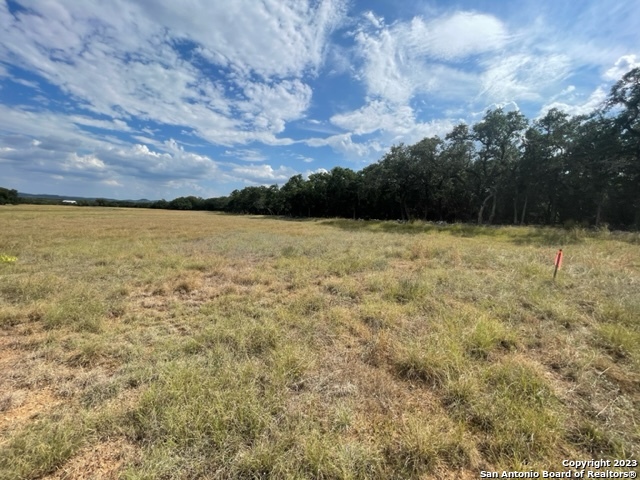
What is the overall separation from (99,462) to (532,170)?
37694mm

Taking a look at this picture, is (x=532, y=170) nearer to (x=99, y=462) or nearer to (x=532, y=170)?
(x=532, y=170)

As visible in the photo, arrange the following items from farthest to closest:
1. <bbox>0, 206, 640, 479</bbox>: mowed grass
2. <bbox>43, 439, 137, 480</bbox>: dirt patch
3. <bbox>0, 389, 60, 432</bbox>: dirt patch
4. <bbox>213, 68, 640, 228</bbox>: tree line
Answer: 1. <bbox>213, 68, 640, 228</bbox>: tree line
2. <bbox>0, 389, 60, 432</bbox>: dirt patch
3. <bbox>0, 206, 640, 479</bbox>: mowed grass
4. <bbox>43, 439, 137, 480</bbox>: dirt patch

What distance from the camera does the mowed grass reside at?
2.27m

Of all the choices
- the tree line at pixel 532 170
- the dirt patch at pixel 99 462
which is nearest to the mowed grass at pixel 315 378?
the dirt patch at pixel 99 462

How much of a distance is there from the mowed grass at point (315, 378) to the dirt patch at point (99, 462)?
0.04ft

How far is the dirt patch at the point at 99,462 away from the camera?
2148 millimetres

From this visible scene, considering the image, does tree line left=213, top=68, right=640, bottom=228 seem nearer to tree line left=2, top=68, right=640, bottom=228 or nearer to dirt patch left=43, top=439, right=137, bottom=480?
tree line left=2, top=68, right=640, bottom=228

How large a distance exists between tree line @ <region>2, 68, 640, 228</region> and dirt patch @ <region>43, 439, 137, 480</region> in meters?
29.3

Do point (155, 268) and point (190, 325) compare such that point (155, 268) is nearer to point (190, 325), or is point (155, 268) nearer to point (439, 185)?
point (190, 325)

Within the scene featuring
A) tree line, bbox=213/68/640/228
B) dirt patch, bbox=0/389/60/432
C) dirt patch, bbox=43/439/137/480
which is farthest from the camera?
tree line, bbox=213/68/640/228

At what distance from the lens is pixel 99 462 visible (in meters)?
2.24

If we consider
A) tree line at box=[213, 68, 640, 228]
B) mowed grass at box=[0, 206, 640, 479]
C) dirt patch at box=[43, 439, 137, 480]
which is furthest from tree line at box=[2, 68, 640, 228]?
dirt patch at box=[43, 439, 137, 480]

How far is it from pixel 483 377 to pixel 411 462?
1.50 metres

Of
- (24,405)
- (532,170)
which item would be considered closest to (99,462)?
(24,405)
